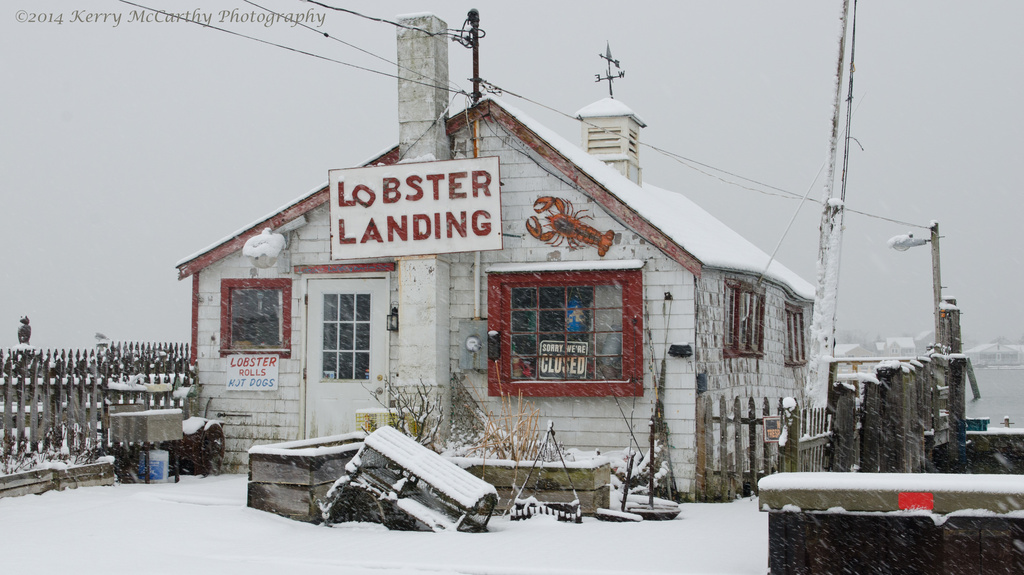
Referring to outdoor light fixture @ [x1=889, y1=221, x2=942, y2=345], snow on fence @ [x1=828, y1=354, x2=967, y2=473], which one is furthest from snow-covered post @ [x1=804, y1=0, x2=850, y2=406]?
outdoor light fixture @ [x1=889, y1=221, x2=942, y2=345]

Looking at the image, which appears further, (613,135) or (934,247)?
(934,247)

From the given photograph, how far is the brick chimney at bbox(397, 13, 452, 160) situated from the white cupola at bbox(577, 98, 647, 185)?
530 cm

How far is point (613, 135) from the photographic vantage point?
18078mm

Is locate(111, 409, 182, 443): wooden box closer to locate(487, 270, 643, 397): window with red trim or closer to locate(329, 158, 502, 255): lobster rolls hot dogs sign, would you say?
locate(329, 158, 502, 255): lobster rolls hot dogs sign

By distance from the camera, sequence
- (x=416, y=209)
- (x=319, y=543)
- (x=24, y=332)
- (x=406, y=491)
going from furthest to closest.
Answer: (x=24, y=332)
(x=416, y=209)
(x=406, y=491)
(x=319, y=543)

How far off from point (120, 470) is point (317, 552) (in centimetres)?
538

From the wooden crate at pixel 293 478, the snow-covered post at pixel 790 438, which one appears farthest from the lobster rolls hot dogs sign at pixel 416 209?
the snow-covered post at pixel 790 438

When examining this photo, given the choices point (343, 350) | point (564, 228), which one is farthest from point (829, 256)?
point (343, 350)

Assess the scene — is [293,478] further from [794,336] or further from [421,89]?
[794,336]

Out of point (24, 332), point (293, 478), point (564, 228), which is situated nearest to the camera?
point (293, 478)

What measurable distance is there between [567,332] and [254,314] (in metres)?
4.77

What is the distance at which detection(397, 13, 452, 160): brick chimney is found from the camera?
43.2 feet

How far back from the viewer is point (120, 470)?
12.1 meters

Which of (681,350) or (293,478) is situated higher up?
(681,350)
